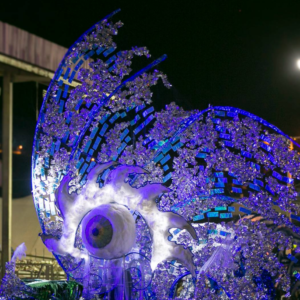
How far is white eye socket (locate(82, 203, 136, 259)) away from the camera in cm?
498

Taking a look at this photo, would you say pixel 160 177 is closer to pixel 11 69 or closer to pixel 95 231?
pixel 95 231

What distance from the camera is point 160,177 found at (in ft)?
19.7

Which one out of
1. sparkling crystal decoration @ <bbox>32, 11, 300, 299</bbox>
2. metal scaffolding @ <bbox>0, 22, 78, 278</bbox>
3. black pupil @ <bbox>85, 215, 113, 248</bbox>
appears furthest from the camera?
metal scaffolding @ <bbox>0, 22, 78, 278</bbox>

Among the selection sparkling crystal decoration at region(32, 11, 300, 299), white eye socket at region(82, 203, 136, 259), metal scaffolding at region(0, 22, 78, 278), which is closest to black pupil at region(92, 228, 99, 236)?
white eye socket at region(82, 203, 136, 259)

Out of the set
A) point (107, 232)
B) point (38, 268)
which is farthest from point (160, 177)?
point (38, 268)

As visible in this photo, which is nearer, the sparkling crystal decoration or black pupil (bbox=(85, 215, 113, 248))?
black pupil (bbox=(85, 215, 113, 248))

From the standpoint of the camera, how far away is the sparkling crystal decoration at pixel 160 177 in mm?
5375

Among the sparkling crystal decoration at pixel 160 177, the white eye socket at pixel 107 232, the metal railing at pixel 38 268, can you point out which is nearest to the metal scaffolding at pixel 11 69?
the metal railing at pixel 38 268

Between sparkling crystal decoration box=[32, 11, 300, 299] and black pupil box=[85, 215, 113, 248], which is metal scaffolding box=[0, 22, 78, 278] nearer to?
sparkling crystal decoration box=[32, 11, 300, 299]

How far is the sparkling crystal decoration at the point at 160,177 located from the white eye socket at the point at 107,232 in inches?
10.5

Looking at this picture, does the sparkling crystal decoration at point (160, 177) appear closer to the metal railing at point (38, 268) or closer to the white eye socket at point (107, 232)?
the white eye socket at point (107, 232)

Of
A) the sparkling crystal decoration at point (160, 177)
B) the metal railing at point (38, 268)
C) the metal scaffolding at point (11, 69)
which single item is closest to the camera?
the sparkling crystal decoration at point (160, 177)

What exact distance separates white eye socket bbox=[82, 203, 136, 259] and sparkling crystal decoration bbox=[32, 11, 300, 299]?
267mm

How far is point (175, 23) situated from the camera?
8.03 meters
